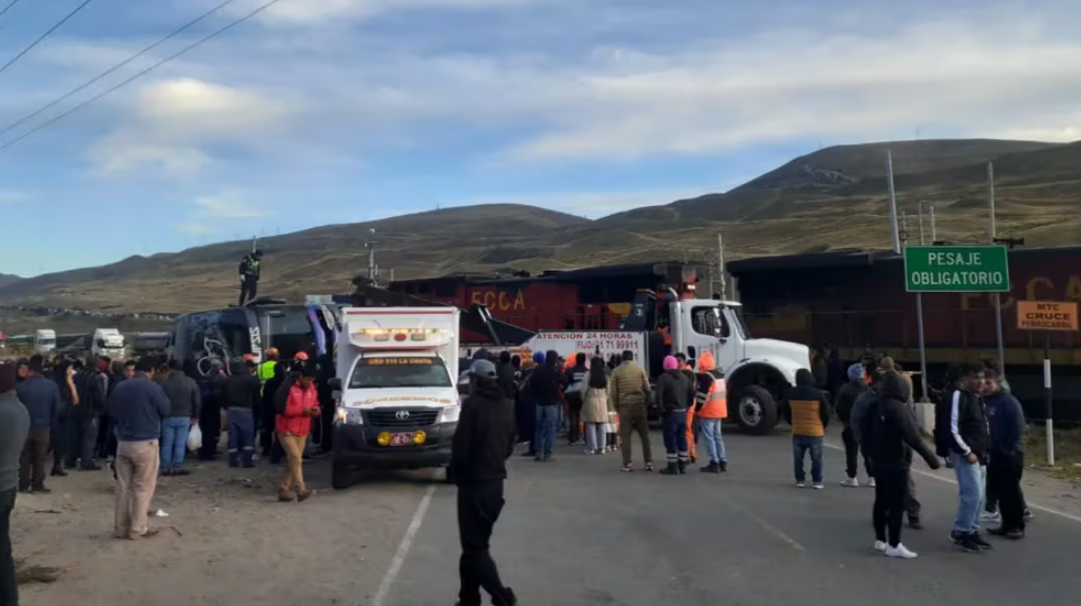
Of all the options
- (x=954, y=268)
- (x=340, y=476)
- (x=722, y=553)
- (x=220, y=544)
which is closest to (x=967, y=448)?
(x=722, y=553)

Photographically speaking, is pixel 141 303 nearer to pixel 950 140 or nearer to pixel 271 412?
pixel 271 412

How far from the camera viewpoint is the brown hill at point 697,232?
8869 centimetres

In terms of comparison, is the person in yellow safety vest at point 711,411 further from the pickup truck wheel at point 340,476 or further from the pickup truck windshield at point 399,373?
the pickup truck wheel at point 340,476

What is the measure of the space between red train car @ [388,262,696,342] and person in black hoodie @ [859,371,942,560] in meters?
13.6

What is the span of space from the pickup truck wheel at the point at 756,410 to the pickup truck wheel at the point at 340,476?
9978 mm

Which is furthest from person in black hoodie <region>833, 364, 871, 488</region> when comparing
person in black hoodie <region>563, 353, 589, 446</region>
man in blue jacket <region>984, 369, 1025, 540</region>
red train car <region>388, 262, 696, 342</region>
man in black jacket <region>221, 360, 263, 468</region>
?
red train car <region>388, 262, 696, 342</region>

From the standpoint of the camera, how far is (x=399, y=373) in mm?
14562

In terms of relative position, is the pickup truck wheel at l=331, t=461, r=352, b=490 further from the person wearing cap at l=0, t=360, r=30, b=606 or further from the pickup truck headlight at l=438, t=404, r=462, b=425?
the person wearing cap at l=0, t=360, r=30, b=606

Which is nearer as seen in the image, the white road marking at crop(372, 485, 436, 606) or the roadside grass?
the white road marking at crop(372, 485, 436, 606)

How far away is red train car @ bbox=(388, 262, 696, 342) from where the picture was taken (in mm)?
24422

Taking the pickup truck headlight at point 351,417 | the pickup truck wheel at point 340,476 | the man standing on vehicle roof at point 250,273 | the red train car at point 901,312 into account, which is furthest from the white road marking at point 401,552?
the man standing on vehicle roof at point 250,273

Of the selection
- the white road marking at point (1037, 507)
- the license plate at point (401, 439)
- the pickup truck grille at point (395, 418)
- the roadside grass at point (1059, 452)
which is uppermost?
the pickup truck grille at point (395, 418)

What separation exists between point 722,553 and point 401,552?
10.4 ft

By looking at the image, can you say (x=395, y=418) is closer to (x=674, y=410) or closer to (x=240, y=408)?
(x=240, y=408)
